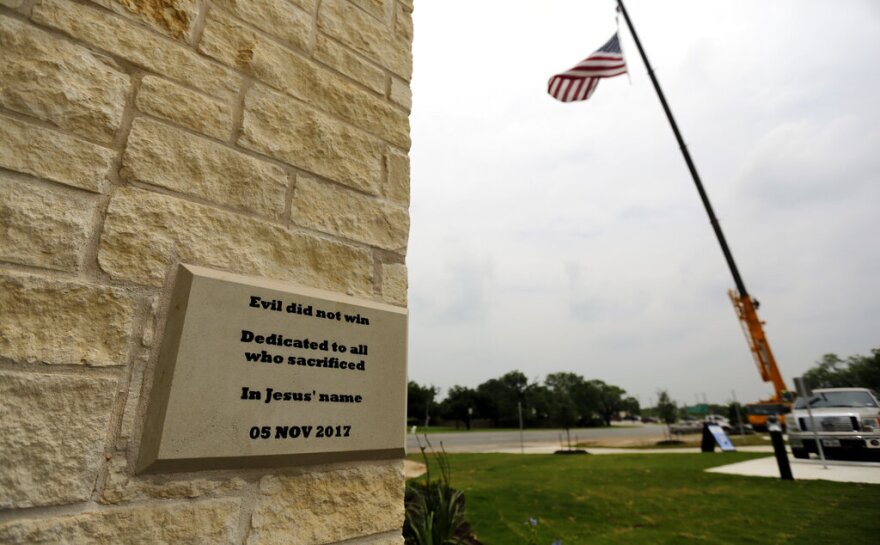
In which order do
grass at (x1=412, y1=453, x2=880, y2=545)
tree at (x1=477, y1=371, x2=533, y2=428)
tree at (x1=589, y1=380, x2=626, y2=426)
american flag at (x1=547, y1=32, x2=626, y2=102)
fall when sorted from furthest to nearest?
1. tree at (x1=589, y1=380, x2=626, y2=426)
2. tree at (x1=477, y1=371, x2=533, y2=428)
3. american flag at (x1=547, y1=32, x2=626, y2=102)
4. grass at (x1=412, y1=453, x2=880, y2=545)

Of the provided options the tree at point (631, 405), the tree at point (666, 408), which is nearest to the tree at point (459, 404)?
the tree at point (666, 408)

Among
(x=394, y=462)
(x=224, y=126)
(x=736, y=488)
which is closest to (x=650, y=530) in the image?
(x=736, y=488)

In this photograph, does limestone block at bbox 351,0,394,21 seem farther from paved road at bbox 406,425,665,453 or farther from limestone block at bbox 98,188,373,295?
paved road at bbox 406,425,665,453

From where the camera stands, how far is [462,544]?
413 cm

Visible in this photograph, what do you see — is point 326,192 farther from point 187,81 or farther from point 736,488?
point 736,488

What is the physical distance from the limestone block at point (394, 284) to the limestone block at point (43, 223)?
0.96 metres

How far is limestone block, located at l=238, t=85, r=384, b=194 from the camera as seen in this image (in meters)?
1.57

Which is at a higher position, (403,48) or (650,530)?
(403,48)

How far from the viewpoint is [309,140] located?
5.53 feet

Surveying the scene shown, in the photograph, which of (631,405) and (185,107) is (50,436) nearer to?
(185,107)

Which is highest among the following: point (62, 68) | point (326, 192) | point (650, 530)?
point (62, 68)

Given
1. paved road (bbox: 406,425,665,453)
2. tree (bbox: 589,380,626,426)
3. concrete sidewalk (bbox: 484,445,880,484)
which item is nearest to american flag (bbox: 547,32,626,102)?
concrete sidewalk (bbox: 484,445,880,484)

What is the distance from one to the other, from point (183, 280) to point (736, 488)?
32.4ft

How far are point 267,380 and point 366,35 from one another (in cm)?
160
